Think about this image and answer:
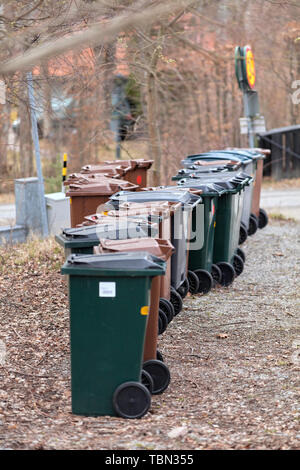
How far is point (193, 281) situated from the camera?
28.4ft

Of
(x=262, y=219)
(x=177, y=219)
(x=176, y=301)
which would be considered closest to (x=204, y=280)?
(x=176, y=301)

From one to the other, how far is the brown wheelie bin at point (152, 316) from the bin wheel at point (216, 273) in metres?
3.56

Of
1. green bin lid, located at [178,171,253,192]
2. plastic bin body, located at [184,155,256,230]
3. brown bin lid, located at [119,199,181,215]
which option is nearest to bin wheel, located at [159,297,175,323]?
brown bin lid, located at [119,199,181,215]

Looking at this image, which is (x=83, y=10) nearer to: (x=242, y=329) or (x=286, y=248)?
(x=242, y=329)

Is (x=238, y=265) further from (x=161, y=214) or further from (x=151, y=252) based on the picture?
(x=151, y=252)

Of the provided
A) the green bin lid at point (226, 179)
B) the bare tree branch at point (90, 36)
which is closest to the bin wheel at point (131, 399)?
the bare tree branch at point (90, 36)

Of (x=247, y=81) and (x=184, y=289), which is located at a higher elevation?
(x=247, y=81)

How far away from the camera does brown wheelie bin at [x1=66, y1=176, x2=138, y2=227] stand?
28.9 ft

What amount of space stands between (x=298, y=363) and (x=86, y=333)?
221cm

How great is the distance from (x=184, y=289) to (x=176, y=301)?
58cm

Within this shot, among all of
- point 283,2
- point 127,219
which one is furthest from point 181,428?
point 283,2

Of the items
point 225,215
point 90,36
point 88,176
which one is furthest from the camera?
point 88,176

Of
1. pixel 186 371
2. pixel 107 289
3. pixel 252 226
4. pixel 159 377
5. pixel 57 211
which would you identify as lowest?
pixel 186 371

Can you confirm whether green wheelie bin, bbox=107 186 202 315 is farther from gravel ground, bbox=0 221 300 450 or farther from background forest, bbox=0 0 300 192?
background forest, bbox=0 0 300 192
